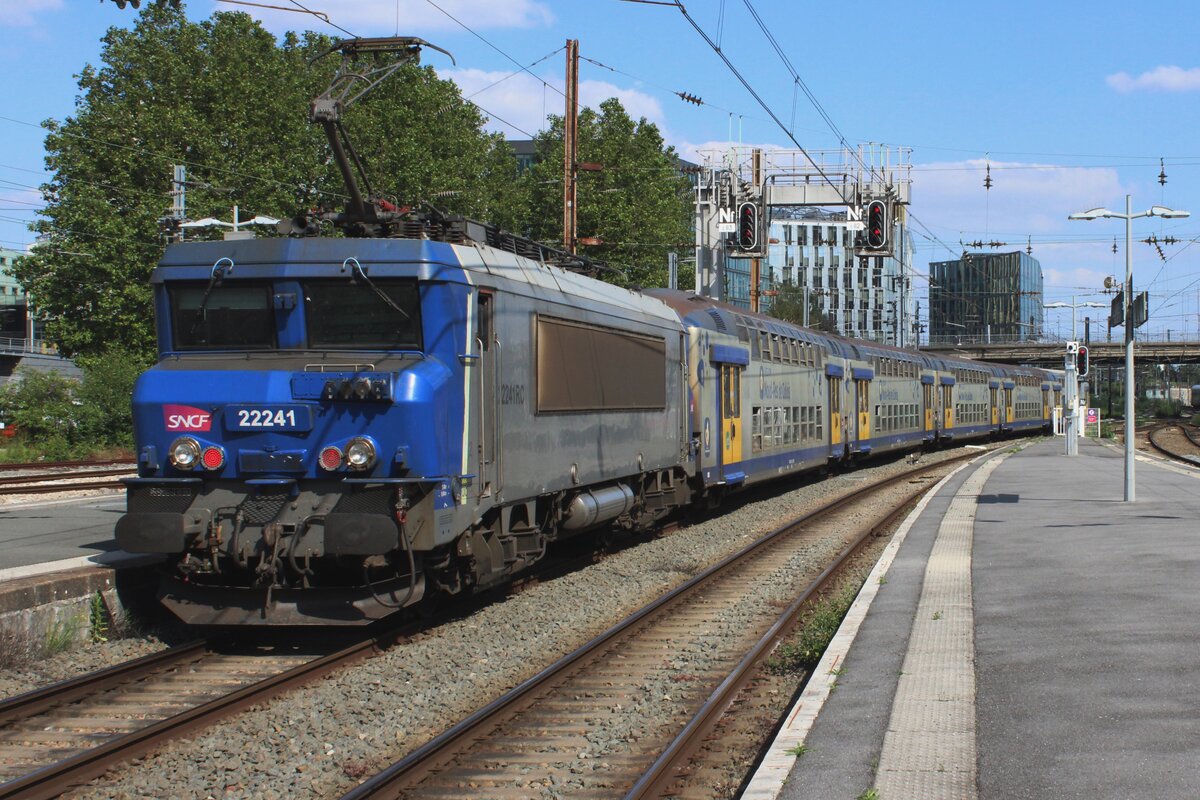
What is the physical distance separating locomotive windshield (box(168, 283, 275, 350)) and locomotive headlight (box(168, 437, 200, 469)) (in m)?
0.95

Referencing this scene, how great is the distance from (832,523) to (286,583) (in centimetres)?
1201

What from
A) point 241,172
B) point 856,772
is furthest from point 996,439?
point 856,772

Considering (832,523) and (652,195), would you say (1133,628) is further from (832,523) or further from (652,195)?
(652,195)

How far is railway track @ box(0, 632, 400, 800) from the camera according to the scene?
265 inches

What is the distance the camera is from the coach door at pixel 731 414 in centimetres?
1938

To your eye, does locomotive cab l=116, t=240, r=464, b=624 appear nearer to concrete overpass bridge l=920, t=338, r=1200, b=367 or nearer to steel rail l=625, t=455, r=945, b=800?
steel rail l=625, t=455, r=945, b=800

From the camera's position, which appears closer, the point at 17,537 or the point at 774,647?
the point at 774,647

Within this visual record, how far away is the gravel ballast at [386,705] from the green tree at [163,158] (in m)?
33.6

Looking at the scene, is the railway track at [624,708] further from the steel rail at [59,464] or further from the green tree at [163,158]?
the green tree at [163,158]

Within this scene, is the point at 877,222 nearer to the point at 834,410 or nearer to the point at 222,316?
the point at 834,410

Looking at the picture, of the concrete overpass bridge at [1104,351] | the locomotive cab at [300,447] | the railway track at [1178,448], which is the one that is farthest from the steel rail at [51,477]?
the concrete overpass bridge at [1104,351]

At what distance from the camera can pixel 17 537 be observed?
44.1 feet

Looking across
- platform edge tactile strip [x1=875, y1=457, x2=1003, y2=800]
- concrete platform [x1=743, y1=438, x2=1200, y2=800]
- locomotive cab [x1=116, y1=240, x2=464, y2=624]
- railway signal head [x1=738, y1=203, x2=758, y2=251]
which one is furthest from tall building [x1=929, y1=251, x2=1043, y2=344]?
locomotive cab [x1=116, y1=240, x2=464, y2=624]

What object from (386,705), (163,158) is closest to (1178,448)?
(163,158)
